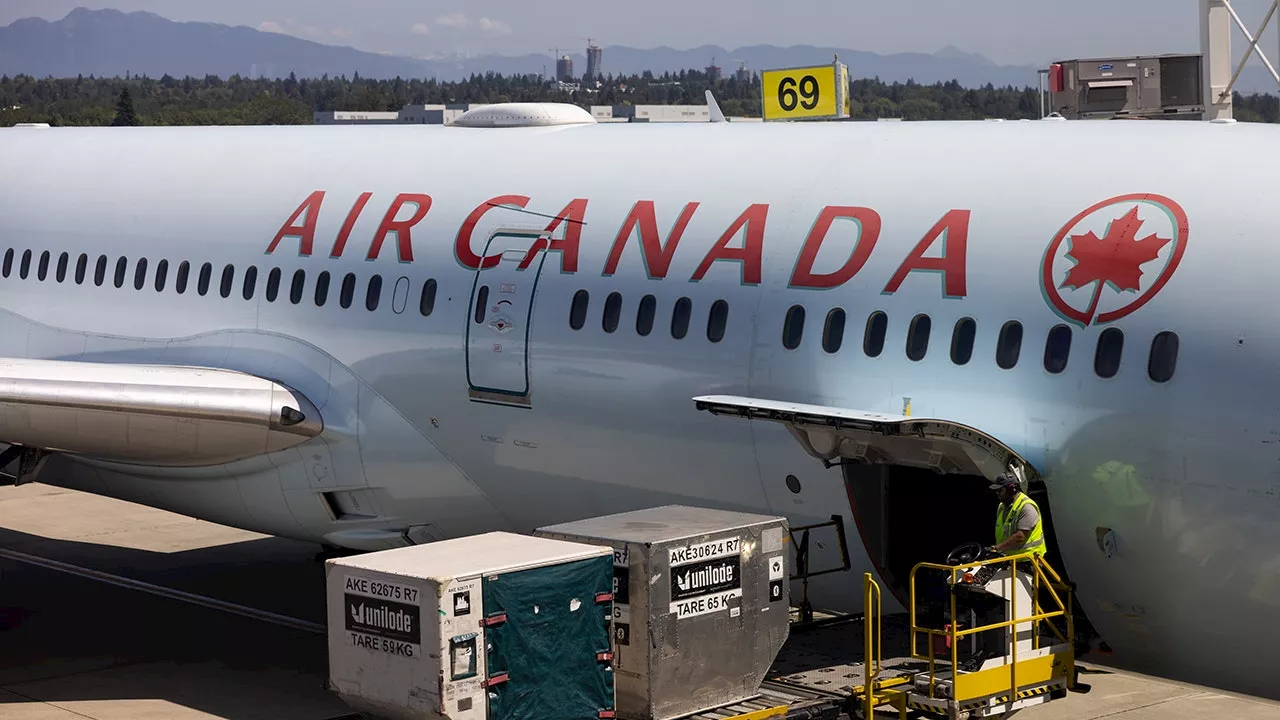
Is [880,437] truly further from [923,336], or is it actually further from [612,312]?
[612,312]

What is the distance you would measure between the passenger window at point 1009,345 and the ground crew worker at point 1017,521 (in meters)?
0.96

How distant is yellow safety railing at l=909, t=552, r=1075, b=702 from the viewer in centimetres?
1339

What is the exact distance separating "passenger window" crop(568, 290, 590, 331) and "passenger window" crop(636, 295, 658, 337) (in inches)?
27.1

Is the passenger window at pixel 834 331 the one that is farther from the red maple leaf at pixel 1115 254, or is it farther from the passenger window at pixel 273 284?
the passenger window at pixel 273 284

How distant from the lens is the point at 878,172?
15.7 metres

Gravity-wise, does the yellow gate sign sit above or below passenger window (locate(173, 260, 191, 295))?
above

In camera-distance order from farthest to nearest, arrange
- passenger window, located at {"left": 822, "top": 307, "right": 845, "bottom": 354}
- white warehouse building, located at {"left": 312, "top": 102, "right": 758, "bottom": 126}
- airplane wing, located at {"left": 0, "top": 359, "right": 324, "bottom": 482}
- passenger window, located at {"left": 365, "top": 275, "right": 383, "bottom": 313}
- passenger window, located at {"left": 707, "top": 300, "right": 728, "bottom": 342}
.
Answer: white warehouse building, located at {"left": 312, "top": 102, "right": 758, "bottom": 126}, airplane wing, located at {"left": 0, "top": 359, "right": 324, "bottom": 482}, passenger window, located at {"left": 365, "top": 275, "right": 383, "bottom": 313}, passenger window, located at {"left": 707, "top": 300, "right": 728, "bottom": 342}, passenger window, located at {"left": 822, "top": 307, "right": 845, "bottom": 354}

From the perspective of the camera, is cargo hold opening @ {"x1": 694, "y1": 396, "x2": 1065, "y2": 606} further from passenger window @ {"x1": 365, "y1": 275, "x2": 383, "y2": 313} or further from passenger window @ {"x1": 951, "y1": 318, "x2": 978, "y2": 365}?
passenger window @ {"x1": 365, "y1": 275, "x2": 383, "y2": 313}

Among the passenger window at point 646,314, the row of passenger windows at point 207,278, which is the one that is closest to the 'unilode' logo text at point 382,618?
the passenger window at point 646,314

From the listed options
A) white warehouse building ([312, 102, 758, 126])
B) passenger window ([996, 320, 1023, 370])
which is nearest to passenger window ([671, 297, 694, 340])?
passenger window ([996, 320, 1023, 370])

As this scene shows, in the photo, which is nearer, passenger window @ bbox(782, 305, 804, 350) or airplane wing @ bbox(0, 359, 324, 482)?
passenger window @ bbox(782, 305, 804, 350)

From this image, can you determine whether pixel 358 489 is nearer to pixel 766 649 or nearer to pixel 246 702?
pixel 246 702

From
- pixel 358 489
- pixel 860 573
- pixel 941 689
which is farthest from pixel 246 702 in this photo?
pixel 941 689

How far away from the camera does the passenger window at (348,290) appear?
1934 centimetres
